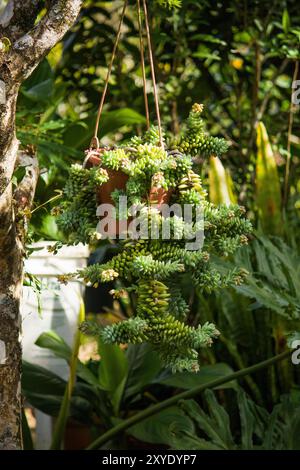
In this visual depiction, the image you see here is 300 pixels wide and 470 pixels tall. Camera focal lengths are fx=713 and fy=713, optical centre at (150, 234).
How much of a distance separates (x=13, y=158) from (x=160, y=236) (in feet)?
0.97

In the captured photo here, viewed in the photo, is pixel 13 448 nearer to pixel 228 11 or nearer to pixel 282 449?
pixel 282 449

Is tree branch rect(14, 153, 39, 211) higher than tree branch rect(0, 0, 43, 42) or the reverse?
the reverse

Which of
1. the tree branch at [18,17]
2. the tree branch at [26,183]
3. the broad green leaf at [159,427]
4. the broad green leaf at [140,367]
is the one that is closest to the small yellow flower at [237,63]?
the broad green leaf at [140,367]

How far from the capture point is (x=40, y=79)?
2.34m

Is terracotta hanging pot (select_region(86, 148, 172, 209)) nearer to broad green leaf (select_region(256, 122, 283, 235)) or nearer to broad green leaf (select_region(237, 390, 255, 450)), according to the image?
broad green leaf (select_region(237, 390, 255, 450))

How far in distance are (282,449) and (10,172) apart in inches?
51.2

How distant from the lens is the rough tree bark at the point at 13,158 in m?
1.21

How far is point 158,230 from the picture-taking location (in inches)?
48.7

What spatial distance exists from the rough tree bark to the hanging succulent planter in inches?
4.7

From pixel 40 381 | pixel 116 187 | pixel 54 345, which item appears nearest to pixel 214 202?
pixel 54 345

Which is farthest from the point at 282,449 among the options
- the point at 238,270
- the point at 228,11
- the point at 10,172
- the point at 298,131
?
the point at 228,11

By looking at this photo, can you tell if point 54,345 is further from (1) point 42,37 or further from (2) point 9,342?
(1) point 42,37

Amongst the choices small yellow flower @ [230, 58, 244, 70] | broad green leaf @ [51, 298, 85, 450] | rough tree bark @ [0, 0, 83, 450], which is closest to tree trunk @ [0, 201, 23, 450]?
rough tree bark @ [0, 0, 83, 450]

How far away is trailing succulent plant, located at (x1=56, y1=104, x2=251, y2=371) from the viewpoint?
1.21m
